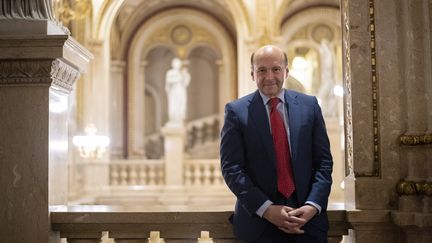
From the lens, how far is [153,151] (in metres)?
22.7

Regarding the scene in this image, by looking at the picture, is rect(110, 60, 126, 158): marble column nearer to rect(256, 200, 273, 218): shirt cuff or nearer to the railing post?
the railing post

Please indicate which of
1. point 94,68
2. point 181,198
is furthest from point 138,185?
point 94,68

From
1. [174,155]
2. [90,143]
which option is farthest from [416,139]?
[174,155]

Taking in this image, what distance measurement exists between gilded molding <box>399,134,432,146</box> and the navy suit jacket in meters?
0.63

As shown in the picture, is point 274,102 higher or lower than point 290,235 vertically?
higher

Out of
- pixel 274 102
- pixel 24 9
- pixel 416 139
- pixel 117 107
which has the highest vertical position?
pixel 117 107

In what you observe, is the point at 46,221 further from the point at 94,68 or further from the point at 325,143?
the point at 94,68

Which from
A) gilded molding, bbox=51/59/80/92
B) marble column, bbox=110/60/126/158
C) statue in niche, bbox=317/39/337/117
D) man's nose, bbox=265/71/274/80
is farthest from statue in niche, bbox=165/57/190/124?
man's nose, bbox=265/71/274/80

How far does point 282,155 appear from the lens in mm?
3383

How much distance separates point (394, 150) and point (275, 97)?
0.90 m

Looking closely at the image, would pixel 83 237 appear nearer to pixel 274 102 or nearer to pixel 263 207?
pixel 263 207

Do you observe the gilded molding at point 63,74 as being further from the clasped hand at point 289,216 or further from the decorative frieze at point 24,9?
the clasped hand at point 289,216

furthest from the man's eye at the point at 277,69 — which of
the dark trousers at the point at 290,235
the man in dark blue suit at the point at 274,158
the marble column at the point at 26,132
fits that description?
the marble column at the point at 26,132

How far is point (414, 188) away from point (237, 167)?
3.74ft
